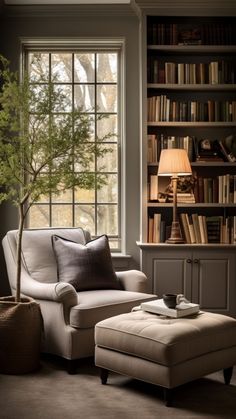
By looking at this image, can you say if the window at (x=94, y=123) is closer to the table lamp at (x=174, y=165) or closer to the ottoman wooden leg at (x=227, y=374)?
the table lamp at (x=174, y=165)

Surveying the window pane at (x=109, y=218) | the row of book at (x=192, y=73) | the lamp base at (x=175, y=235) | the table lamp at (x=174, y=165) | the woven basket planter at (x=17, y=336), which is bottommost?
the woven basket planter at (x=17, y=336)

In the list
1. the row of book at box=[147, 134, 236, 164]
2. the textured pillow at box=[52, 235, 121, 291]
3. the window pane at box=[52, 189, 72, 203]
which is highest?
the row of book at box=[147, 134, 236, 164]

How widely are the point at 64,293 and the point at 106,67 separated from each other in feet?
8.23

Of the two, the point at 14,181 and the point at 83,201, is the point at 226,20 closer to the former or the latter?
the point at 83,201

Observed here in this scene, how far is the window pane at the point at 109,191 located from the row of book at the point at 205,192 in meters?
0.41

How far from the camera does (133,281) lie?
14.7 feet

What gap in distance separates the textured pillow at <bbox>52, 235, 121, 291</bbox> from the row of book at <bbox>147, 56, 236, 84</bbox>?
1723 millimetres

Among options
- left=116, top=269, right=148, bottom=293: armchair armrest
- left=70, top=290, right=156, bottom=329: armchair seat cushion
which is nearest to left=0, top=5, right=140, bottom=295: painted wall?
left=116, top=269, right=148, bottom=293: armchair armrest

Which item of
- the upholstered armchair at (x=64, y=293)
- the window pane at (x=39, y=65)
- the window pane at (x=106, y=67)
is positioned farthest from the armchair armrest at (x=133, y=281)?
the window pane at (x=39, y=65)

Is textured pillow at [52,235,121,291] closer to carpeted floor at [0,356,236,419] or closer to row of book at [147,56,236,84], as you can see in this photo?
carpeted floor at [0,356,236,419]

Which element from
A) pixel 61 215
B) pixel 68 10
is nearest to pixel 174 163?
pixel 61 215

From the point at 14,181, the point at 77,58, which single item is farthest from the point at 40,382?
the point at 77,58

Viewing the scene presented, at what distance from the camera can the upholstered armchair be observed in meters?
3.84

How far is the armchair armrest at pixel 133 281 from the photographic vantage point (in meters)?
4.44
